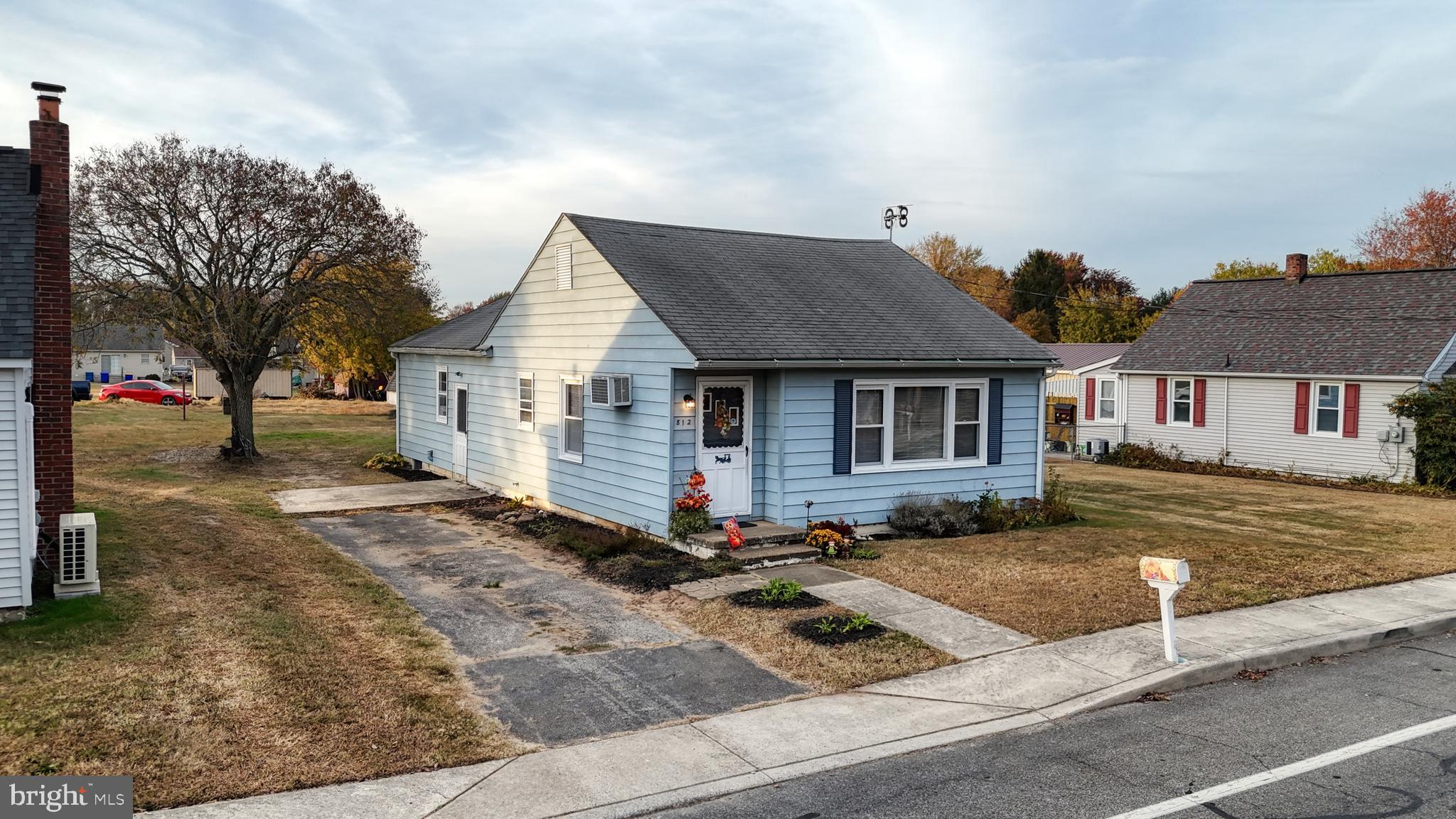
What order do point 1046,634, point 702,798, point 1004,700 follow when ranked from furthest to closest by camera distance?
point 1046,634
point 1004,700
point 702,798

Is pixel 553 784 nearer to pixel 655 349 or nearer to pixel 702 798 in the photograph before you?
pixel 702 798

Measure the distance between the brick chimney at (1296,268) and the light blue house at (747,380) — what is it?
676 inches

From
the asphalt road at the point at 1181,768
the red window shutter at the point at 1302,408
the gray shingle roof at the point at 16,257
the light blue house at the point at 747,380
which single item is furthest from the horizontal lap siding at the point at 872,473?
the red window shutter at the point at 1302,408

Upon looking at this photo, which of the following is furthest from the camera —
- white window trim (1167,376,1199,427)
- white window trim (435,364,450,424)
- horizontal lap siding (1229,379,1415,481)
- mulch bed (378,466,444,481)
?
white window trim (1167,376,1199,427)

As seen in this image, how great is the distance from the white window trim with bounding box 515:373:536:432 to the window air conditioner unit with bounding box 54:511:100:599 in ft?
25.5

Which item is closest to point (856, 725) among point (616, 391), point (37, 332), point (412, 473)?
point (616, 391)

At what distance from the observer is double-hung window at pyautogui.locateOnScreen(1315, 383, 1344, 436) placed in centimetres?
2436

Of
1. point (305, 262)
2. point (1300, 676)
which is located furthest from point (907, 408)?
point (305, 262)

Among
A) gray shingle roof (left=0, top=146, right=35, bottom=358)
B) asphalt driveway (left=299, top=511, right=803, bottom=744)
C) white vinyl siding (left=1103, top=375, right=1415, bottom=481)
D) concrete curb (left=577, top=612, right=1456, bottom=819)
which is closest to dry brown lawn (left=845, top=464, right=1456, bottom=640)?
concrete curb (left=577, top=612, right=1456, bottom=819)

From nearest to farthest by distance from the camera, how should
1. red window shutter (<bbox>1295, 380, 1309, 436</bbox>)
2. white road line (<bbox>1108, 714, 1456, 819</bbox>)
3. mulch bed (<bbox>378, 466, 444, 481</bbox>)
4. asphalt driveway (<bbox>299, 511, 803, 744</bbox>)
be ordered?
white road line (<bbox>1108, 714, 1456, 819</bbox>) < asphalt driveway (<bbox>299, 511, 803, 744</bbox>) < mulch bed (<bbox>378, 466, 444, 481</bbox>) < red window shutter (<bbox>1295, 380, 1309, 436</bbox>)

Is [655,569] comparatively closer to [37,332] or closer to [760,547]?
[760,547]

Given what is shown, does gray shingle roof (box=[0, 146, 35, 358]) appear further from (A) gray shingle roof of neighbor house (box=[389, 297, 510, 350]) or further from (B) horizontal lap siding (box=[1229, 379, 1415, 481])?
(B) horizontal lap siding (box=[1229, 379, 1415, 481])

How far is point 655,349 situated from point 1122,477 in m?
16.3

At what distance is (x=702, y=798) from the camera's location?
5.79 metres
